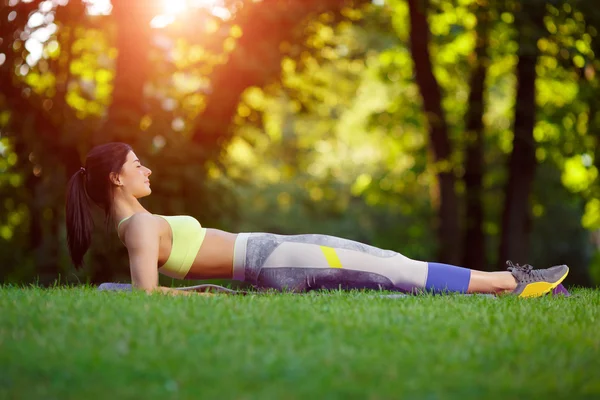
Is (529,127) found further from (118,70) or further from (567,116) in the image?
(118,70)

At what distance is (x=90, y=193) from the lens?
21.1 feet

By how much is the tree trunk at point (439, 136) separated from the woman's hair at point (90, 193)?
8.82m

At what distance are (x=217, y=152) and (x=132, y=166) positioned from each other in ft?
19.4

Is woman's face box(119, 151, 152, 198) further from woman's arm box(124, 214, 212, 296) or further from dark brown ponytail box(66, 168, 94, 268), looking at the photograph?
woman's arm box(124, 214, 212, 296)

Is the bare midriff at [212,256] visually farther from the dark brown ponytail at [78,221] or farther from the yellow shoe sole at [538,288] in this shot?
the yellow shoe sole at [538,288]

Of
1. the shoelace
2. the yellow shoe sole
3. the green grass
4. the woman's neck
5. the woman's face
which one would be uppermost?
the woman's face

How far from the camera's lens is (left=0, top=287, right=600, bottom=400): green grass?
288cm

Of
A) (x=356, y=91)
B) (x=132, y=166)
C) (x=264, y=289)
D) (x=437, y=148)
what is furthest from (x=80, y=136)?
(x=356, y=91)

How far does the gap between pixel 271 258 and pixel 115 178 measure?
1.45 m

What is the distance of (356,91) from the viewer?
2334 centimetres

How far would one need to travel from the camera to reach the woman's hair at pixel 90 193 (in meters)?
6.32

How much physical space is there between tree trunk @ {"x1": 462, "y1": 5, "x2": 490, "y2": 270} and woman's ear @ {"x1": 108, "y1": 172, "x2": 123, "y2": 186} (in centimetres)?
1029

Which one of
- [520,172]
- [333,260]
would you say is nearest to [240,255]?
[333,260]

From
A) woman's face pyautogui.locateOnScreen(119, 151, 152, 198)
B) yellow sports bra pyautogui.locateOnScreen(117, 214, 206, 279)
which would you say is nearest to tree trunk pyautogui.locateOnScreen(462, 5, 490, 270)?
yellow sports bra pyautogui.locateOnScreen(117, 214, 206, 279)
